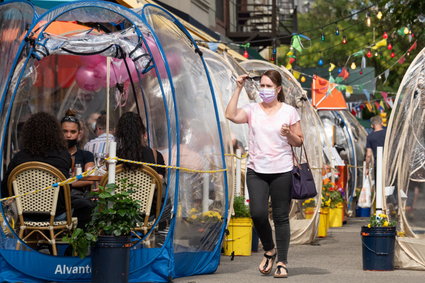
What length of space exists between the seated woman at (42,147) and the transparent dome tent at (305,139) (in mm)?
5636

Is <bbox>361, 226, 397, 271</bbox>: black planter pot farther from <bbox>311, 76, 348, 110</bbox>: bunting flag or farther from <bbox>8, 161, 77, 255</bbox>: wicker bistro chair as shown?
<bbox>311, 76, 348, 110</bbox>: bunting flag

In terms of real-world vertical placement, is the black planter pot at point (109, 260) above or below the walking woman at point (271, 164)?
below

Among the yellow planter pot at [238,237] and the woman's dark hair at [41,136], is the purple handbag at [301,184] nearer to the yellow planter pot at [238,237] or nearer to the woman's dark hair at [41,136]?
the woman's dark hair at [41,136]

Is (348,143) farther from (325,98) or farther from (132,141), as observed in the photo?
(132,141)

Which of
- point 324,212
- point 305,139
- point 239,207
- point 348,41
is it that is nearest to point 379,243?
point 239,207

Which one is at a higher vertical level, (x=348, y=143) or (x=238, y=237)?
(x=348, y=143)

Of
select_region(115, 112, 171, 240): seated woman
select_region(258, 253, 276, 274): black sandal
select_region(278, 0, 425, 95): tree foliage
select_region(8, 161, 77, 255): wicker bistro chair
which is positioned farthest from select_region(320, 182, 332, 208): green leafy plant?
select_region(278, 0, 425, 95): tree foliage

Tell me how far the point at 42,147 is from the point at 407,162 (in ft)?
13.5

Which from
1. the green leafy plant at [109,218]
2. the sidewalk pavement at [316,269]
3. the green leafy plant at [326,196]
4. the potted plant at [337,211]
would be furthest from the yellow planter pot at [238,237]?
the potted plant at [337,211]

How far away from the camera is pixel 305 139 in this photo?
619 inches

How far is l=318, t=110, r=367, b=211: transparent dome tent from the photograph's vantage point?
24.4 metres

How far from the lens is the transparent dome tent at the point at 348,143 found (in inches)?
961

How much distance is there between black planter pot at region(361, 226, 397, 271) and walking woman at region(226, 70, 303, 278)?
105 centimetres

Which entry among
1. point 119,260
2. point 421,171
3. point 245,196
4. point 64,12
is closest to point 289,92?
point 245,196
